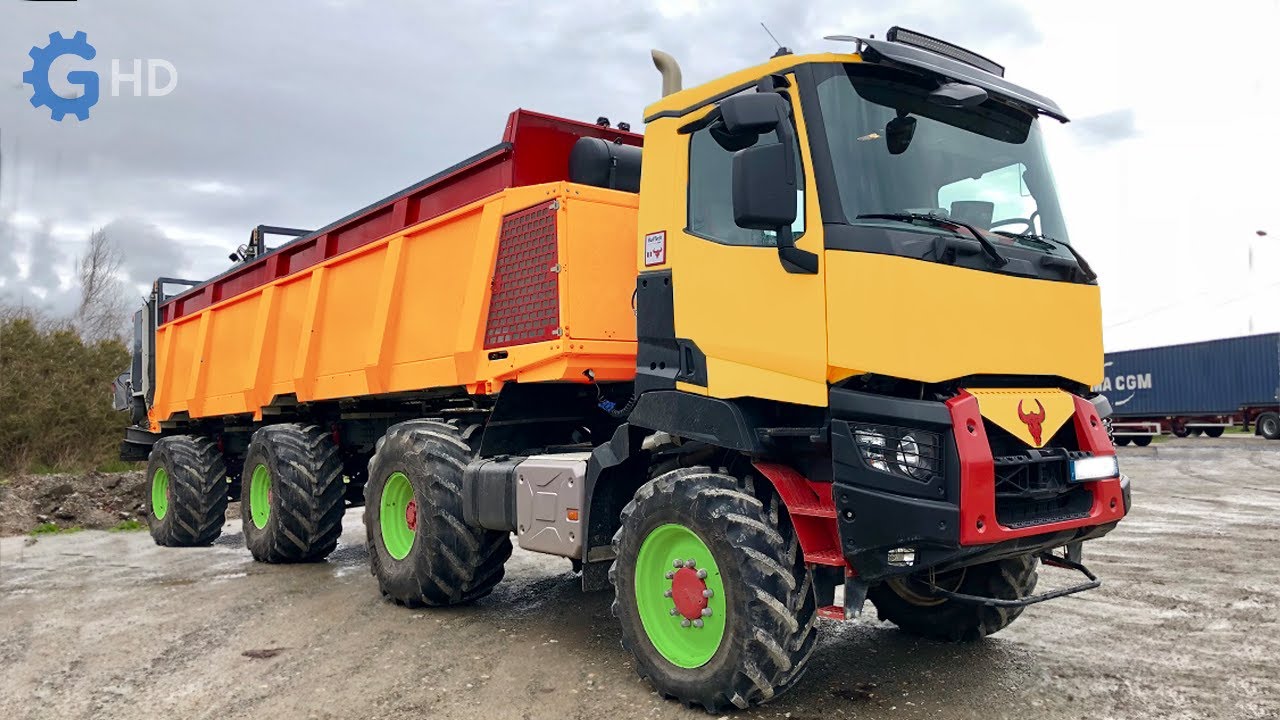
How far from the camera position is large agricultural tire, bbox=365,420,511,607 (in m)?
6.61

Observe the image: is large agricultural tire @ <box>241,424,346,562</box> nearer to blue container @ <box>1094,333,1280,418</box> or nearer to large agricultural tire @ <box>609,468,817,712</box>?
large agricultural tire @ <box>609,468,817,712</box>

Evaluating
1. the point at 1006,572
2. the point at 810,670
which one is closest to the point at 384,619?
the point at 810,670

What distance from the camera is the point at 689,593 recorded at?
4.62 metres

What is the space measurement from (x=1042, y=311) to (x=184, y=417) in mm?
11475

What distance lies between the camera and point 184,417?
12711mm

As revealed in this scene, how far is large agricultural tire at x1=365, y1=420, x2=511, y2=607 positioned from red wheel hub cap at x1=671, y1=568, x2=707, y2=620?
2323 millimetres

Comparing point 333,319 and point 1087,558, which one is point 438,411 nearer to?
point 333,319

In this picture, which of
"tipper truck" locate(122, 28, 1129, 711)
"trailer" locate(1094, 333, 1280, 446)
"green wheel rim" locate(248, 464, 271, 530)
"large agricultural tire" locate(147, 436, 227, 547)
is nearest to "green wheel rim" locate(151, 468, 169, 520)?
"large agricultural tire" locate(147, 436, 227, 547)

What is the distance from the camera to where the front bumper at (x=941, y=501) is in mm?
3928

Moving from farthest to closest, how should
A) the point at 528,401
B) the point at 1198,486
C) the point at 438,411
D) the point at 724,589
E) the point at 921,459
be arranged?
1. the point at 1198,486
2. the point at 438,411
3. the point at 528,401
4. the point at 724,589
5. the point at 921,459

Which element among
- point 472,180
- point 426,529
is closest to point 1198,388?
point 472,180

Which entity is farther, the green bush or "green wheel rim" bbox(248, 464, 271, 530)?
the green bush

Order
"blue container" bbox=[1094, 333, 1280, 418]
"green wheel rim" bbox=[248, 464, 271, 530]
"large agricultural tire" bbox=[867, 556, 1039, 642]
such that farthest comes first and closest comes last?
"blue container" bbox=[1094, 333, 1280, 418] → "green wheel rim" bbox=[248, 464, 271, 530] → "large agricultural tire" bbox=[867, 556, 1039, 642]

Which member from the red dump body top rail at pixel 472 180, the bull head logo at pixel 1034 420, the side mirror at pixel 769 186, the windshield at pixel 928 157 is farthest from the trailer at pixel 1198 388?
the side mirror at pixel 769 186
